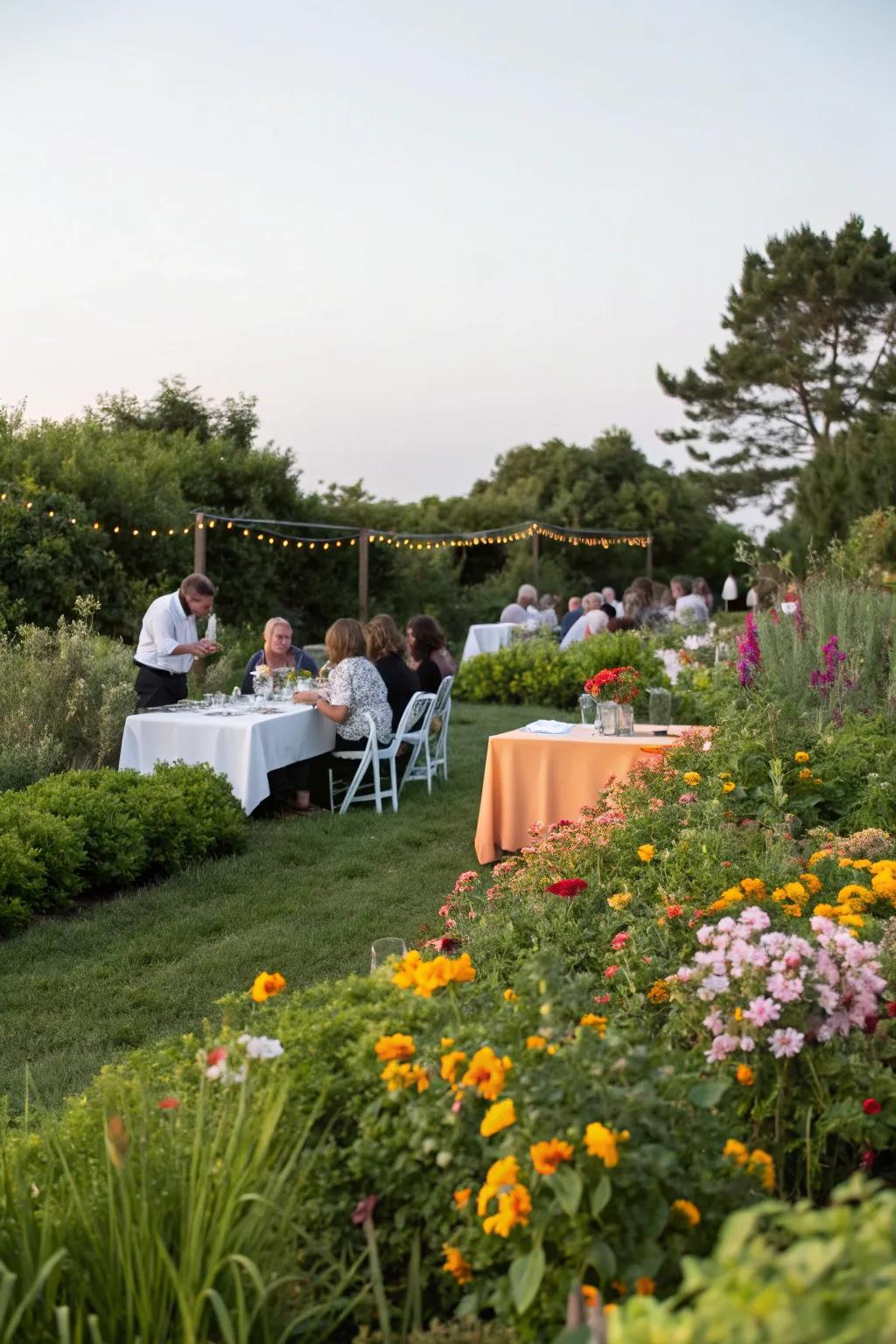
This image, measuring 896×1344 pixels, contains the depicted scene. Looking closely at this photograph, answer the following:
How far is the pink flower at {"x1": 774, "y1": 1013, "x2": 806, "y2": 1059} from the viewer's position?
183cm

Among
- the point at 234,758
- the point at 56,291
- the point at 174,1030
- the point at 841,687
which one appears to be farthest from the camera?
the point at 56,291

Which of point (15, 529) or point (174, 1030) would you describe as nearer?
point (174, 1030)

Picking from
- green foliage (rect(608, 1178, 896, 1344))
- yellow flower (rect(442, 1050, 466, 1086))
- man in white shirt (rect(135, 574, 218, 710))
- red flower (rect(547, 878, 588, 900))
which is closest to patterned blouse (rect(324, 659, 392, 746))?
man in white shirt (rect(135, 574, 218, 710))

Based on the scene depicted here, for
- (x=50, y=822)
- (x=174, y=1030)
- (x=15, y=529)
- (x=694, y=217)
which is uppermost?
(x=694, y=217)

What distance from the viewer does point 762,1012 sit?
6.03 feet

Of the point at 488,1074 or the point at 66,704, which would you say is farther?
the point at 66,704

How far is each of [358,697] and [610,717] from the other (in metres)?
1.88

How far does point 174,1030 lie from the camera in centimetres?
362

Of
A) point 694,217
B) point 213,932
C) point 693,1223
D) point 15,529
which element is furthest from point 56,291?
point 693,1223

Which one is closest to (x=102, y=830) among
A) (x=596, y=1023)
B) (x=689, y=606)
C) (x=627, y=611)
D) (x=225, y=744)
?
(x=225, y=744)

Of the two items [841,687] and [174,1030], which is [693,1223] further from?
[841,687]

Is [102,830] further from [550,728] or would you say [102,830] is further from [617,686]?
[617,686]

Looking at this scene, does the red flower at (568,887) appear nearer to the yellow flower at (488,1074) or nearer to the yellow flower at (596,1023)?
the yellow flower at (596,1023)

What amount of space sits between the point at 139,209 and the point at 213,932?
327 inches
